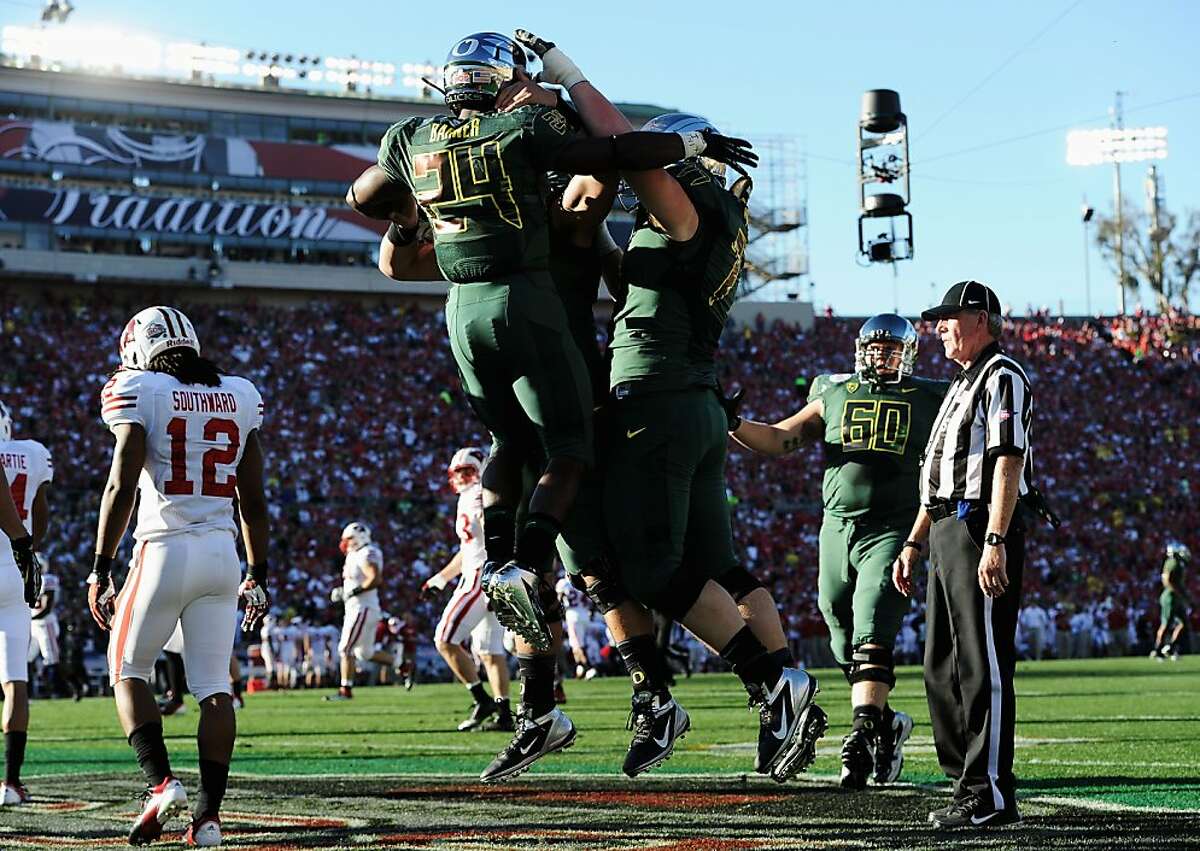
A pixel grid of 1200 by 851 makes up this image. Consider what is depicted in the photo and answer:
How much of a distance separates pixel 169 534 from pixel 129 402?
1.86 ft

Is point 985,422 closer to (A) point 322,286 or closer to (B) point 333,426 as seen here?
(B) point 333,426

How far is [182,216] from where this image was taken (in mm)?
46000

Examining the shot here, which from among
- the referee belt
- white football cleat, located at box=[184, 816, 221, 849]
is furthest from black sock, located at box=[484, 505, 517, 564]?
the referee belt

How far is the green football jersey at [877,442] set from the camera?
332 inches

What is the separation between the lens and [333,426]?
37.6 meters

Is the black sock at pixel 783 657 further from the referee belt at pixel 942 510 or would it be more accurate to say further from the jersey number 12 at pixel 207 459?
the jersey number 12 at pixel 207 459

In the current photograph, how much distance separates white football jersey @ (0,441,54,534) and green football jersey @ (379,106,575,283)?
3.98 metres

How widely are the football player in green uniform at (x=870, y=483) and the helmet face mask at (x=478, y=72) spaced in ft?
9.19

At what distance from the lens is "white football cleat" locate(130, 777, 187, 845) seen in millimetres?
6281

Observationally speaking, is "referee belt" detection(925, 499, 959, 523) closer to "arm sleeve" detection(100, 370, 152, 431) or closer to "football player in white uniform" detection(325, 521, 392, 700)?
"arm sleeve" detection(100, 370, 152, 431)

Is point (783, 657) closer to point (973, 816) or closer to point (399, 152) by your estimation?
point (973, 816)

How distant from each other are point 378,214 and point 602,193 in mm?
991

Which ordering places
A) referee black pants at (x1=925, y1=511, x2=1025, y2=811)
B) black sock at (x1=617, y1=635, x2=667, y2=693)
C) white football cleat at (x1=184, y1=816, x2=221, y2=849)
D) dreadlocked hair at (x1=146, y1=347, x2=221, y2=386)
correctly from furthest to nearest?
1. dreadlocked hair at (x1=146, y1=347, x2=221, y2=386)
2. black sock at (x1=617, y1=635, x2=667, y2=693)
3. referee black pants at (x1=925, y1=511, x2=1025, y2=811)
4. white football cleat at (x1=184, y1=816, x2=221, y2=849)

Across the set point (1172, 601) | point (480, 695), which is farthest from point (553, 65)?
point (1172, 601)
